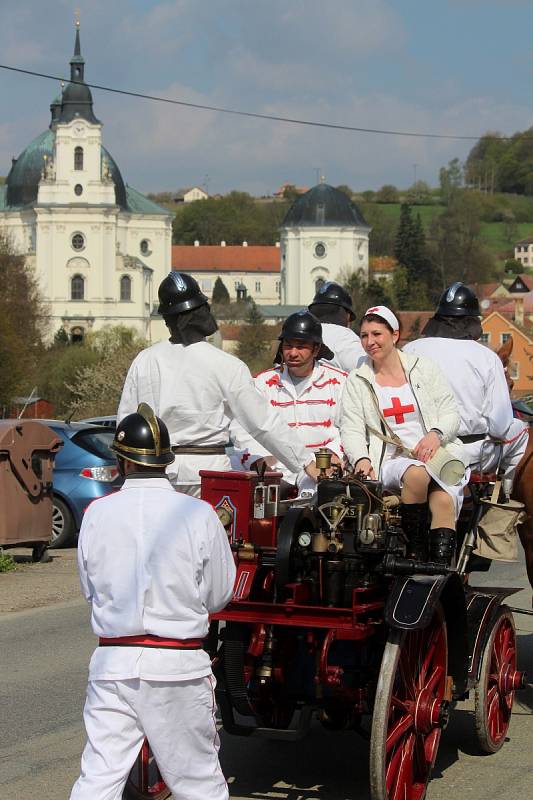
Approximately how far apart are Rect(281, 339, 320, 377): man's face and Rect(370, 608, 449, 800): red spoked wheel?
2.15 m

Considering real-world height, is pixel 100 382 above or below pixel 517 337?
below

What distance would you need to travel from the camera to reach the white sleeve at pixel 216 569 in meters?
5.11

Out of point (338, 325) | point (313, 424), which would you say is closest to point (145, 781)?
point (313, 424)

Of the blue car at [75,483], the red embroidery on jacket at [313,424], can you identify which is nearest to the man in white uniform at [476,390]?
the red embroidery on jacket at [313,424]

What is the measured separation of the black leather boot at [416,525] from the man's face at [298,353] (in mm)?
1494

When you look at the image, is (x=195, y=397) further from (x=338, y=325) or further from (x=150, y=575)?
(x=338, y=325)

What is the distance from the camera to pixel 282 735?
19.7 feet

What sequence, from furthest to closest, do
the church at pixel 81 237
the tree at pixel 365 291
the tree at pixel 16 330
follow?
the church at pixel 81 237 < the tree at pixel 365 291 < the tree at pixel 16 330

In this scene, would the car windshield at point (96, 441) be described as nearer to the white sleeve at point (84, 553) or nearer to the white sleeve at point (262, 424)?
the white sleeve at point (262, 424)

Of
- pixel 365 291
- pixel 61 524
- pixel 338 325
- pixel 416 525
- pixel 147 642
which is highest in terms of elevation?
pixel 365 291

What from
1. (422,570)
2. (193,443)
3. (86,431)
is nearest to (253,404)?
(193,443)

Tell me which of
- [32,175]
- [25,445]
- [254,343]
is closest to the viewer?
[25,445]

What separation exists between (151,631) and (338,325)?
4910 mm

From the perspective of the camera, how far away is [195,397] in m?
7.21
